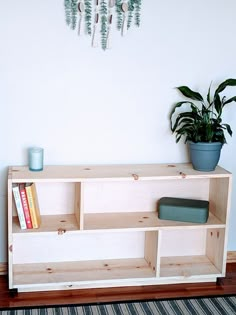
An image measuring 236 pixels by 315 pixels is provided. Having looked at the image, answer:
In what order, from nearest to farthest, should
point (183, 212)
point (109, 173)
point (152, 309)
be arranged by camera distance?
1. point (152, 309)
2. point (109, 173)
3. point (183, 212)

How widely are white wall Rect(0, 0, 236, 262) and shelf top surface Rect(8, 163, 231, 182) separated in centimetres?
7

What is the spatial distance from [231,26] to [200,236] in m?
1.24

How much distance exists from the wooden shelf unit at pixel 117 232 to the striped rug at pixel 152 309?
0.54 ft

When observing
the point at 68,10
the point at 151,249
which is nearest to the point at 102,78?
the point at 68,10

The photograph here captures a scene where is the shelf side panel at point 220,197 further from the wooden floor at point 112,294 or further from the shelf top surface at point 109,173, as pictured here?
the wooden floor at point 112,294

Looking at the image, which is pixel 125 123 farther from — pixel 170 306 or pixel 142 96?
pixel 170 306

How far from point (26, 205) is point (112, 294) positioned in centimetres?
66

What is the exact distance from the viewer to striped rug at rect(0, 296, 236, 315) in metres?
2.53

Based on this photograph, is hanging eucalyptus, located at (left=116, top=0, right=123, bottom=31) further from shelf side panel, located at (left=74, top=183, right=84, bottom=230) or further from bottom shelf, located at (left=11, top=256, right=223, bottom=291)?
bottom shelf, located at (left=11, top=256, right=223, bottom=291)

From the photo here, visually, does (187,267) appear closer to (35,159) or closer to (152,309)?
(152,309)

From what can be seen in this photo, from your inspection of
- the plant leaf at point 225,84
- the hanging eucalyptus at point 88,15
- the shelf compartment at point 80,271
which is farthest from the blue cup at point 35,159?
the plant leaf at point 225,84

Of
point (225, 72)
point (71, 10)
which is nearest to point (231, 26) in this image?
point (225, 72)

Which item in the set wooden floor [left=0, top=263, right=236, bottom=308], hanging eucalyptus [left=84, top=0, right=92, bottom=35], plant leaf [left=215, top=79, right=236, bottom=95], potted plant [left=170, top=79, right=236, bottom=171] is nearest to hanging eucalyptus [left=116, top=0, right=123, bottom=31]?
hanging eucalyptus [left=84, top=0, right=92, bottom=35]

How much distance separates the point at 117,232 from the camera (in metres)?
2.89
